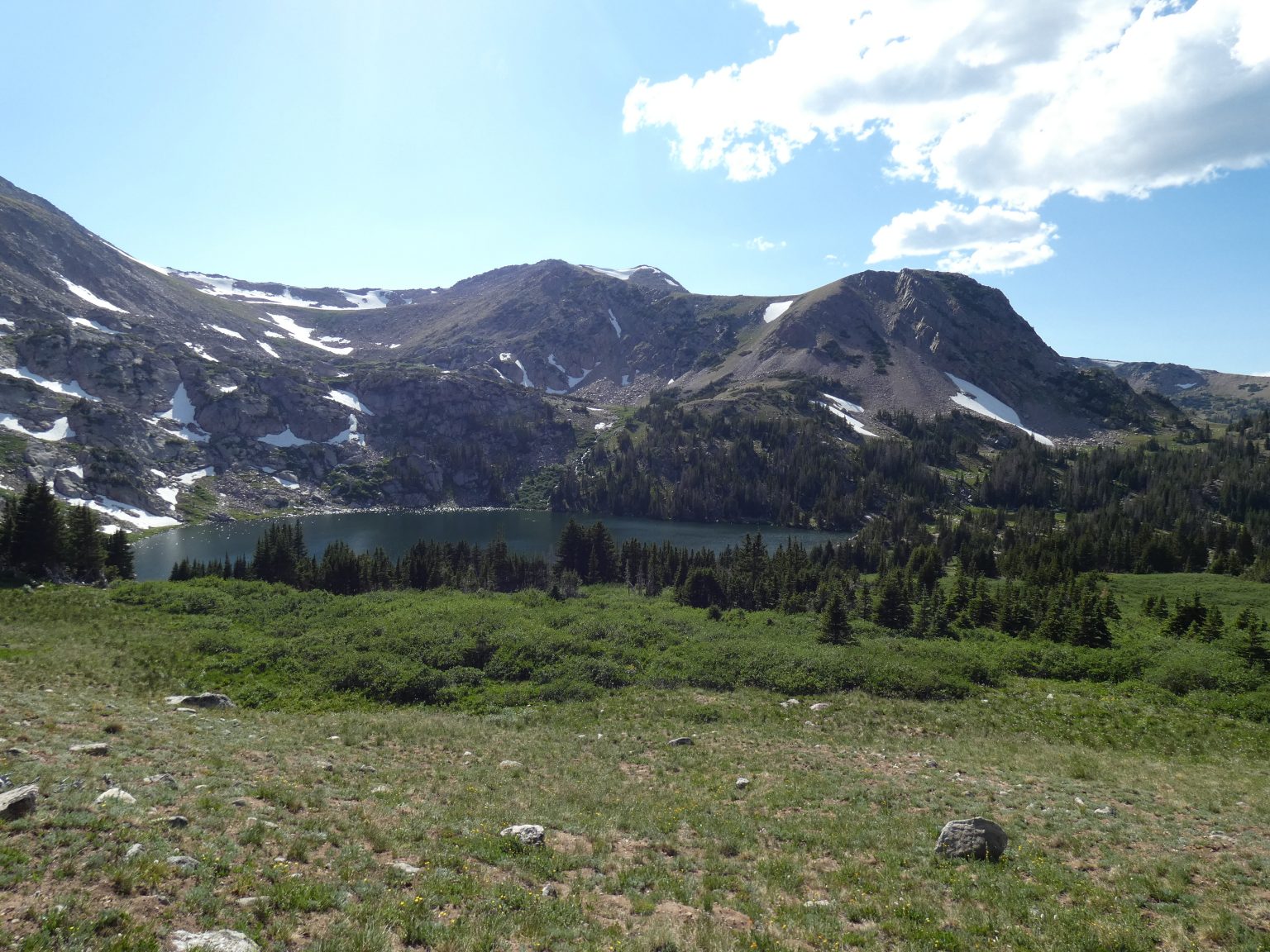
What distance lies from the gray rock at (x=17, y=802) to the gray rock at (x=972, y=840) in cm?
1841

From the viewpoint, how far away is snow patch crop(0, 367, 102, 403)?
16302cm

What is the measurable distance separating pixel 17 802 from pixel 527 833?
9.29 metres

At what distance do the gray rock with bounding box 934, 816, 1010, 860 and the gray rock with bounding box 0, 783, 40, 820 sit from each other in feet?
60.4

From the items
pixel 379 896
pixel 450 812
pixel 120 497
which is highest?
pixel 379 896

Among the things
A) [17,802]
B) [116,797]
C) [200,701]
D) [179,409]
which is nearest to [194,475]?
[179,409]

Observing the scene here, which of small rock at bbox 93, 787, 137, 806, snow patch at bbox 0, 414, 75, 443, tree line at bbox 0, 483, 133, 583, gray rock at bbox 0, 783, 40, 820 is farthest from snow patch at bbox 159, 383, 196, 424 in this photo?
gray rock at bbox 0, 783, 40, 820

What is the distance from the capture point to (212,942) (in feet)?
26.2

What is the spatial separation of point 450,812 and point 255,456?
216 meters

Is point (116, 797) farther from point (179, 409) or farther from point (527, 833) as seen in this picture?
point (179, 409)

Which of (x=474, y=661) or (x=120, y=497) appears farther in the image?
(x=120, y=497)

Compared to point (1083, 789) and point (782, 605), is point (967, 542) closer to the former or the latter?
point (782, 605)

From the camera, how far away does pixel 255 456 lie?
195m

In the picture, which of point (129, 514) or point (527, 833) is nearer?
point (527, 833)

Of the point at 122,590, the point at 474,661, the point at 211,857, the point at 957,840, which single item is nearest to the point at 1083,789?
the point at 957,840
